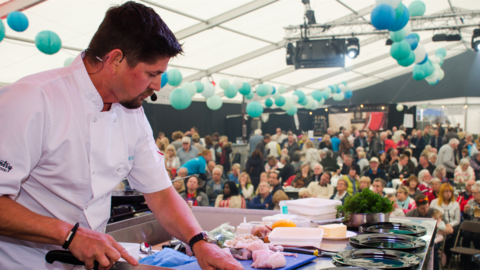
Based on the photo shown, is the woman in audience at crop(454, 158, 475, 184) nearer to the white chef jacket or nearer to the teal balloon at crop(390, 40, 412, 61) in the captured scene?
the teal balloon at crop(390, 40, 412, 61)

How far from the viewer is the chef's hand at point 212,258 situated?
1.06 metres

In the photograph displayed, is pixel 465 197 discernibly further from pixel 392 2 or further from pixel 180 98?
pixel 180 98

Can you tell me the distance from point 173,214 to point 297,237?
56cm

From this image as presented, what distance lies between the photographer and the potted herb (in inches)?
72.8

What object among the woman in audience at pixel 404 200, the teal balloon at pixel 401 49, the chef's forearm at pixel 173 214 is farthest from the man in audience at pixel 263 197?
the chef's forearm at pixel 173 214

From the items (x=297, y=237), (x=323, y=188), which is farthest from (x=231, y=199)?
(x=297, y=237)

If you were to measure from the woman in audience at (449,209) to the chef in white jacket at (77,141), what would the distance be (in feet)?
15.2

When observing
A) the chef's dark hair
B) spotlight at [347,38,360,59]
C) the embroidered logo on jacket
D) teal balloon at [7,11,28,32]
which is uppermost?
spotlight at [347,38,360,59]

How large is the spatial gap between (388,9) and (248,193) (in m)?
3.29

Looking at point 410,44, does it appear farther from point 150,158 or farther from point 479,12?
point 150,158

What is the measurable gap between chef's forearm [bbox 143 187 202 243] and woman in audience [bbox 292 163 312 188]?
17.5 feet

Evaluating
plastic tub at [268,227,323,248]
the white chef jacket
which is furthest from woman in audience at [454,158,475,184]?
the white chef jacket

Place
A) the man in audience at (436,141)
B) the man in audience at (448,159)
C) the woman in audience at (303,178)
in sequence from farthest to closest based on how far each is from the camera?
the man in audience at (436,141), the man in audience at (448,159), the woman in audience at (303,178)

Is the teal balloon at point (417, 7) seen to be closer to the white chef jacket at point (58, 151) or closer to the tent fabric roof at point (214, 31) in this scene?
the tent fabric roof at point (214, 31)
